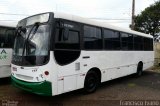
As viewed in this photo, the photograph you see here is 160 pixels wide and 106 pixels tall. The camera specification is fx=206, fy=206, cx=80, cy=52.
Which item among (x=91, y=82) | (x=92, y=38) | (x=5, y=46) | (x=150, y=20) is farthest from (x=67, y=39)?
(x=150, y=20)

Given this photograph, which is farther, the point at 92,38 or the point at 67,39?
the point at 92,38

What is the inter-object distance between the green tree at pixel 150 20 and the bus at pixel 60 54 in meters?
31.9

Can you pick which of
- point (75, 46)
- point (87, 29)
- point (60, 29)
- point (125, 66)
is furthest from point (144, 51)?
point (60, 29)

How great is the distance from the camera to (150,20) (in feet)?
129

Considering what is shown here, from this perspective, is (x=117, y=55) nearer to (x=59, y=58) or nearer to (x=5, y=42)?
(x=59, y=58)

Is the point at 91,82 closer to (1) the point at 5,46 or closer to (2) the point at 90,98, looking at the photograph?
(2) the point at 90,98

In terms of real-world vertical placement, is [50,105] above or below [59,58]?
below

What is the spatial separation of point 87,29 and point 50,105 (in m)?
3.06

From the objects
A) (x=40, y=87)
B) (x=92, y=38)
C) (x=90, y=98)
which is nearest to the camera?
(x=40, y=87)

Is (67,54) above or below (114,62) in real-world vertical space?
above

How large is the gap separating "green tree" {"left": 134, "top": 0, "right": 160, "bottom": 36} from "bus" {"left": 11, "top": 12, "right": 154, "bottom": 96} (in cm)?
3189

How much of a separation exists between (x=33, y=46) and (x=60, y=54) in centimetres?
86

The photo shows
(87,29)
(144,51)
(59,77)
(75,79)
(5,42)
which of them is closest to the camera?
(59,77)

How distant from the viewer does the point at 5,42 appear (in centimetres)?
897
